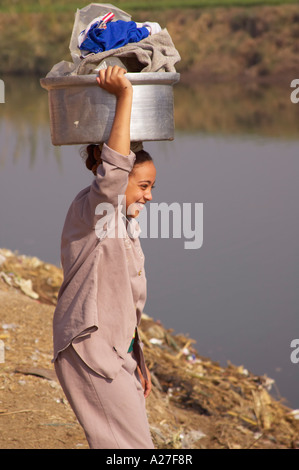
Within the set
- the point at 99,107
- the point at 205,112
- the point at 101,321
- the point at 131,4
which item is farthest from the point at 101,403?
the point at 131,4

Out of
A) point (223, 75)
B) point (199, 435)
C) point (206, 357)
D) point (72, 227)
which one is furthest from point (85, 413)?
point (223, 75)

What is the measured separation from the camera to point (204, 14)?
14133 mm

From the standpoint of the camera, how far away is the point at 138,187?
2.00m

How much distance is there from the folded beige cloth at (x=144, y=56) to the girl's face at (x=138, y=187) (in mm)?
250

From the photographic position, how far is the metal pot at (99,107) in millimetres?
1876

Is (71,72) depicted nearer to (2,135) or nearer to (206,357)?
(206,357)

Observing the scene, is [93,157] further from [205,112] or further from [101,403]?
[205,112]

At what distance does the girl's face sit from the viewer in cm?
199

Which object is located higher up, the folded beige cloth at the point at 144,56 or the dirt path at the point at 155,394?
the folded beige cloth at the point at 144,56

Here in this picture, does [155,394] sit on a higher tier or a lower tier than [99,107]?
lower

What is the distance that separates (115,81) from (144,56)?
15 centimetres

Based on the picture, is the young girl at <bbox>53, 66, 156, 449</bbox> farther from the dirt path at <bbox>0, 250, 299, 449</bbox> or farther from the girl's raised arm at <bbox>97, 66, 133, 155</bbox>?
the dirt path at <bbox>0, 250, 299, 449</bbox>

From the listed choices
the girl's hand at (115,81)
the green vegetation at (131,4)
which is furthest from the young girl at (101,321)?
the green vegetation at (131,4)

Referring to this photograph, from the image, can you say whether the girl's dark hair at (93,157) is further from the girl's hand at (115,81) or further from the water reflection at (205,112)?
the water reflection at (205,112)
